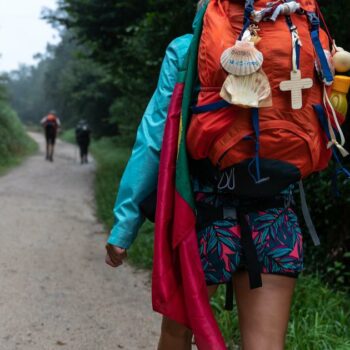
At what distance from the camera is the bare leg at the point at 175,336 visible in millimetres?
2087

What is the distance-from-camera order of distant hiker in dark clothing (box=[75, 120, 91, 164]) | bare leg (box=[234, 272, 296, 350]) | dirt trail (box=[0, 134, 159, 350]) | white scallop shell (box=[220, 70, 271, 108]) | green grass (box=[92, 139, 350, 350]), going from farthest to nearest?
1. distant hiker in dark clothing (box=[75, 120, 91, 164])
2. dirt trail (box=[0, 134, 159, 350])
3. green grass (box=[92, 139, 350, 350])
4. bare leg (box=[234, 272, 296, 350])
5. white scallop shell (box=[220, 70, 271, 108])

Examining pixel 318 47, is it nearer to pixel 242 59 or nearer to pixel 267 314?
pixel 242 59

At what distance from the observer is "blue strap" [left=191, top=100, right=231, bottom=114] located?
1773mm

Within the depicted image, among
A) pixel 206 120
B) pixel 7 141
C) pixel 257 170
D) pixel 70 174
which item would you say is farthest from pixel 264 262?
pixel 7 141

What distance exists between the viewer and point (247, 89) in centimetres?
175

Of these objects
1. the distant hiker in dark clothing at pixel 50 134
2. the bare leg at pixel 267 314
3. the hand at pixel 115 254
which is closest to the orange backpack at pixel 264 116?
the bare leg at pixel 267 314

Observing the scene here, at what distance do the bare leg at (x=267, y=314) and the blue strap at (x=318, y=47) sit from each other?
70cm

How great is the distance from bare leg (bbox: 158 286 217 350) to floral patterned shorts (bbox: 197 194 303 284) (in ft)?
0.66

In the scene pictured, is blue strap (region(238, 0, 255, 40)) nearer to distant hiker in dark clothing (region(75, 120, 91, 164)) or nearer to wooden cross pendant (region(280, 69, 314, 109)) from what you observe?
wooden cross pendant (region(280, 69, 314, 109))

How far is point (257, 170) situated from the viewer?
5.86 ft

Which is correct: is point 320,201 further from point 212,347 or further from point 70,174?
point 70,174

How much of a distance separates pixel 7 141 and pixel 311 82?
17111 millimetres

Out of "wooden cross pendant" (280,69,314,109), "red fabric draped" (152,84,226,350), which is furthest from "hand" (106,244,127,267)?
"wooden cross pendant" (280,69,314,109)

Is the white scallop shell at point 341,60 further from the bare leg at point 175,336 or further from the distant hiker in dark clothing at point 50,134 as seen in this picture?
the distant hiker in dark clothing at point 50,134
